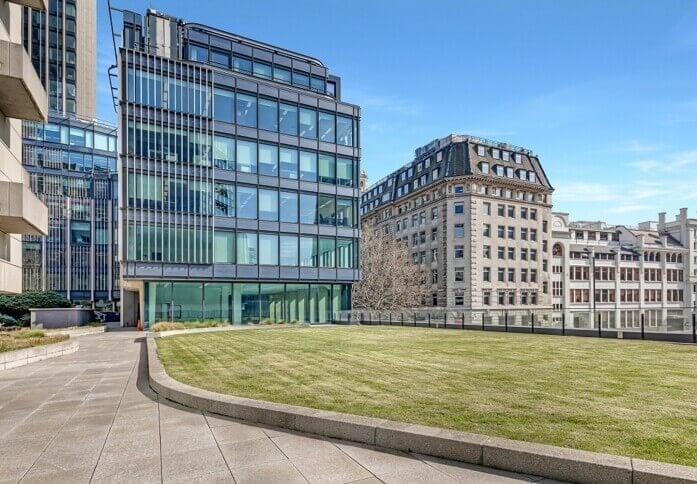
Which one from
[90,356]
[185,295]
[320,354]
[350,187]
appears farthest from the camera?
[350,187]

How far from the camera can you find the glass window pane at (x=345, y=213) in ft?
144

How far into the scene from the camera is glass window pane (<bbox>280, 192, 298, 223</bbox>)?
41366 mm

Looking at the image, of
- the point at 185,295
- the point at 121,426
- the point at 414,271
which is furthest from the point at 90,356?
the point at 414,271

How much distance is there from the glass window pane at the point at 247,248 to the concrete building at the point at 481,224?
90.8ft

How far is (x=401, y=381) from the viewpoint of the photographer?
966 cm

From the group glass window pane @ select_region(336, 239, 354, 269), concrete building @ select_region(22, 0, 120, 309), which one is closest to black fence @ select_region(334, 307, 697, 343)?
glass window pane @ select_region(336, 239, 354, 269)

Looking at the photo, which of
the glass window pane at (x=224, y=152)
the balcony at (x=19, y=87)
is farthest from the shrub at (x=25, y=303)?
the balcony at (x=19, y=87)

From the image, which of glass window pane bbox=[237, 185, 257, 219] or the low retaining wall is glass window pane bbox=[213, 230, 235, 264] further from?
the low retaining wall

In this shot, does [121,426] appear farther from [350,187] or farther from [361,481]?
[350,187]

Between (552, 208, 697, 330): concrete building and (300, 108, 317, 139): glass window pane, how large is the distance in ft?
162

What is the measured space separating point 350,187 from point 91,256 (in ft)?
163

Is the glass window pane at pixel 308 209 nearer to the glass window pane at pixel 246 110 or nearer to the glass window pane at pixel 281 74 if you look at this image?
the glass window pane at pixel 246 110

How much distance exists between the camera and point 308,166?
141 ft

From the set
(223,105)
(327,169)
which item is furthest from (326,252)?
(223,105)
